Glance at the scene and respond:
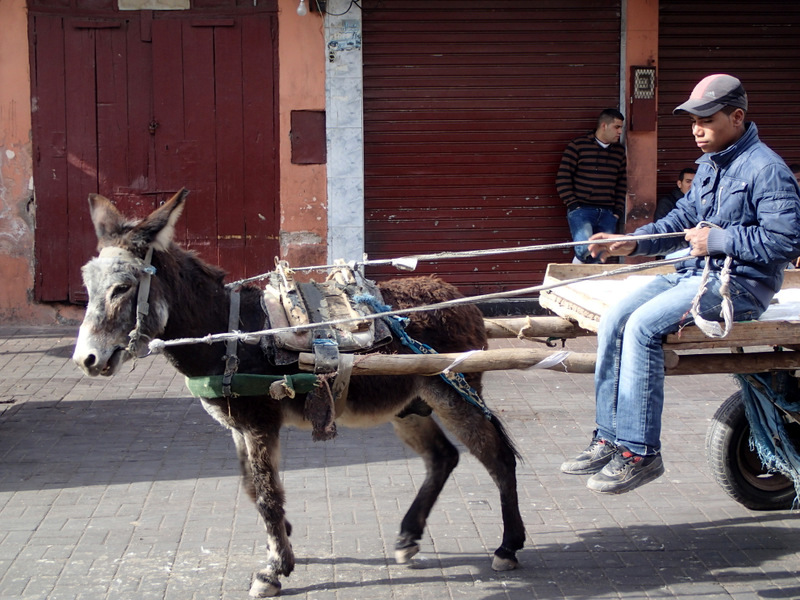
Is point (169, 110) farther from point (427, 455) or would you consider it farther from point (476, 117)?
point (427, 455)

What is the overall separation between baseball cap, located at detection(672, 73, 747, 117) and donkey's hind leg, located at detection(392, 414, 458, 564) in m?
2.10

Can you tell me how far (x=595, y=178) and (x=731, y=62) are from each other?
235 centimetres

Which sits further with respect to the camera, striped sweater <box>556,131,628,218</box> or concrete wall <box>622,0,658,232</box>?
concrete wall <box>622,0,658,232</box>

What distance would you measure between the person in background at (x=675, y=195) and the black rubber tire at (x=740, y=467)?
5.17 meters

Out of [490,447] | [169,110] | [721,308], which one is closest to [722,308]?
[721,308]

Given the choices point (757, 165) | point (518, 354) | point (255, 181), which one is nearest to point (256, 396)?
point (518, 354)

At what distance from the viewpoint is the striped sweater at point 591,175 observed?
993 cm

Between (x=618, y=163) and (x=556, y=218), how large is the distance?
98cm

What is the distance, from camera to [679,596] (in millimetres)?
4195

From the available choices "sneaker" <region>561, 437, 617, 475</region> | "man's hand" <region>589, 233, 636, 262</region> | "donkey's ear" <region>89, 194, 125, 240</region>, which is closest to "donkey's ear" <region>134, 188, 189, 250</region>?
"donkey's ear" <region>89, 194, 125, 240</region>

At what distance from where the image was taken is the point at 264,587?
13.8ft

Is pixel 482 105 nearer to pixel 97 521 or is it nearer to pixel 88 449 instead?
pixel 88 449

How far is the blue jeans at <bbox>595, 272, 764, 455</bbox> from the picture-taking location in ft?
12.9

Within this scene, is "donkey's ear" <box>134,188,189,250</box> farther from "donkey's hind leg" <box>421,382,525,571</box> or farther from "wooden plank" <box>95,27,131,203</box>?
"wooden plank" <box>95,27,131,203</box>
